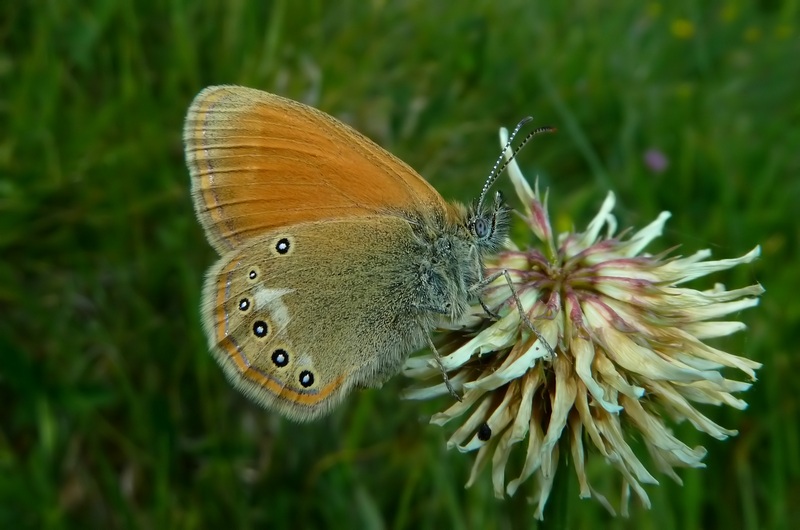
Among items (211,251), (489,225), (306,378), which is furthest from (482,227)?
(211,251)

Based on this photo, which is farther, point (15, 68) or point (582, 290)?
point (15, 68)

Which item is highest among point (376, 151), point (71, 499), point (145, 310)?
point (376, 151)

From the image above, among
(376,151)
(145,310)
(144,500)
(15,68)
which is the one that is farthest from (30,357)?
(376,151)

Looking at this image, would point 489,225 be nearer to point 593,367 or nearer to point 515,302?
point 515,302

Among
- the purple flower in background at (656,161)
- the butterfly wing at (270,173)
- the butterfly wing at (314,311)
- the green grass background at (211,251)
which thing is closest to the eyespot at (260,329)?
the butterfly wing at (314,311)

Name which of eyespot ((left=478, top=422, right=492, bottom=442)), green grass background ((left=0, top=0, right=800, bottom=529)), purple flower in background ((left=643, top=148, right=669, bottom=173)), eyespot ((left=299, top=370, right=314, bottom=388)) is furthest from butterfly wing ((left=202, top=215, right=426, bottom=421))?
purple flower in background ((left=643, top=148, right=669, bottom=173))

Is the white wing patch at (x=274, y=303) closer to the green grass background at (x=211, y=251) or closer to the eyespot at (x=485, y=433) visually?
the eyespot at (x=485, y=433)

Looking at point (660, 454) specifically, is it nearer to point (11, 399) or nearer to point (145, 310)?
point (145, 310)
